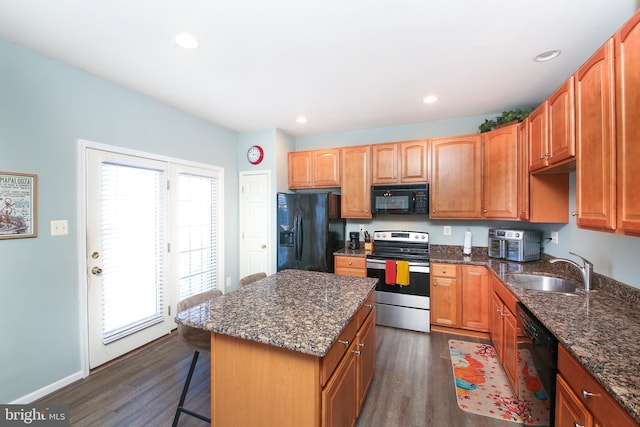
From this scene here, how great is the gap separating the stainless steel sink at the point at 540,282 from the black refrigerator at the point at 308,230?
196 cm

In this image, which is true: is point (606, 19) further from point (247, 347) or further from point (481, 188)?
point (247, 347)

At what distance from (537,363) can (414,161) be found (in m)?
2.36

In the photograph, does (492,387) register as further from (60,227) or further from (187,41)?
(60,227)

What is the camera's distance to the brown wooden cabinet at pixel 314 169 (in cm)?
367

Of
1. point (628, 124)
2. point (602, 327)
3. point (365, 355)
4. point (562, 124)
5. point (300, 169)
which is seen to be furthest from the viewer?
point (300, 169)

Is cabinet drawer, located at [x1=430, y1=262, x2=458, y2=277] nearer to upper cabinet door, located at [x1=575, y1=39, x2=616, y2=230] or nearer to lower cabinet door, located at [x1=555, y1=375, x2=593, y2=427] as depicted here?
upper cabinet door, located at [x1=575, y1=39, x2=616, y2=230]

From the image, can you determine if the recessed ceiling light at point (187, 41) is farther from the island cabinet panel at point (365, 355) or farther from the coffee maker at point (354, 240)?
the coffee maker at point (354, 240)

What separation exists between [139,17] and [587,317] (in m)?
3.11

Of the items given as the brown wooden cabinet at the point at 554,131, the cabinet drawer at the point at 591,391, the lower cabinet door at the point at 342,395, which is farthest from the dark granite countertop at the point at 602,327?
the lower cabinet door at the point at 342,395

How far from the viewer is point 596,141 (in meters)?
1.34

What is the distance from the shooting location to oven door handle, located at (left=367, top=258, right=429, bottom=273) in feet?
9.54

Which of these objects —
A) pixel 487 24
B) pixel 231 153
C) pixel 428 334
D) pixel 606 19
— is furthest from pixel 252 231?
pixel 606 19

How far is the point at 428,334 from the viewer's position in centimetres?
291

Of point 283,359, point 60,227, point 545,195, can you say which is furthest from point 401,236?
point 60,227
